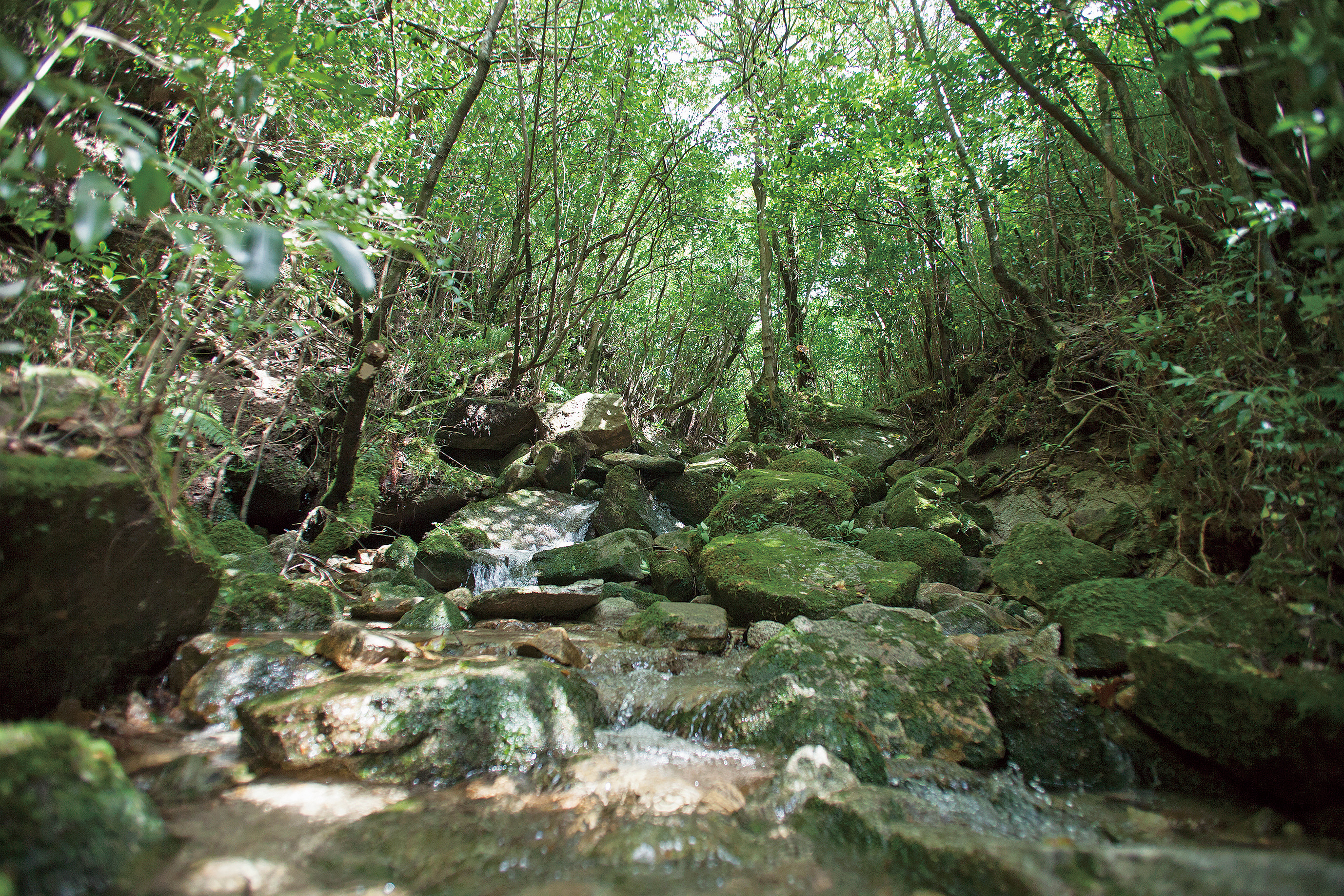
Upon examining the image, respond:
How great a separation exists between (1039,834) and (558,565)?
6.19 meters

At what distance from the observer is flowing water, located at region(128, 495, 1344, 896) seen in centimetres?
177

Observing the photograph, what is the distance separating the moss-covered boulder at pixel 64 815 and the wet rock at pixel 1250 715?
3784 millimetres

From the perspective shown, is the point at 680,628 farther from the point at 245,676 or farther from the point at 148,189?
the point at 148,189

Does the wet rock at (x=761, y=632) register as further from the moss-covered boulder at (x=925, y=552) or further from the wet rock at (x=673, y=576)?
the moss-covered boulder at (x=925, y=552)

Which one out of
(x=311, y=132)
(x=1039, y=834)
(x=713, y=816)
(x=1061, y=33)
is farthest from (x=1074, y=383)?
(x=311, y=132)

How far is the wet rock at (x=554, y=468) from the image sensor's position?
11070 mm

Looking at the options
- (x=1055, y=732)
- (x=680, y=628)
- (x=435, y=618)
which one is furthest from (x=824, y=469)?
(x=1055, y=732)

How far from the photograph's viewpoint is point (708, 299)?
57.4 ft

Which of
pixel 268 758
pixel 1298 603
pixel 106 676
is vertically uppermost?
pixel 1298 603

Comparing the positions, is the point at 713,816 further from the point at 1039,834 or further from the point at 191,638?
the point at 191,638

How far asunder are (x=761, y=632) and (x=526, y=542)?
5.56 metres

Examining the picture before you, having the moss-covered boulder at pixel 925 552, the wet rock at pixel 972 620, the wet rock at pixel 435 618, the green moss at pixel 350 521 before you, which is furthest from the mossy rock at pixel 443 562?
the wet rock at pixel 972 620

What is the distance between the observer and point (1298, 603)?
8.10 ft

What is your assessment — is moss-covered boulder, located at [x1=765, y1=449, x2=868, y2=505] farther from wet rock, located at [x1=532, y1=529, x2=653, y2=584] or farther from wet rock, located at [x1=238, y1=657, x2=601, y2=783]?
wet rock, located at [x1=238, y1=657, x2=601, y2=783]
